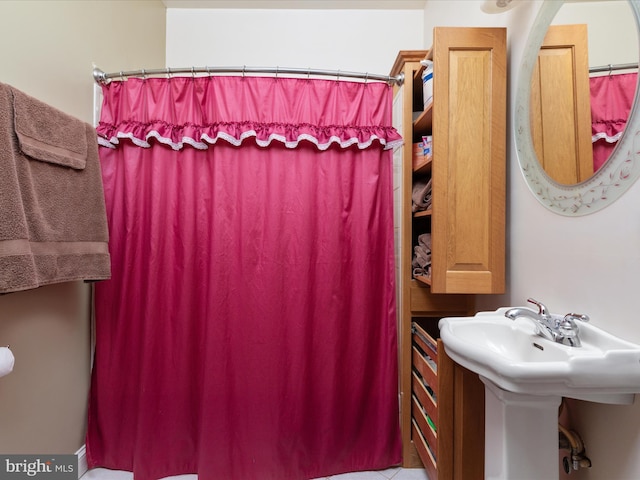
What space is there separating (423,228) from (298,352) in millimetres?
914

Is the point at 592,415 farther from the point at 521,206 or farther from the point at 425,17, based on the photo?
the point at 425,17

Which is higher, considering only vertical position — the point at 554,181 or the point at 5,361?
the point at 554,181

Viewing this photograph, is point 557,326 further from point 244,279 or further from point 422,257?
point 244,279

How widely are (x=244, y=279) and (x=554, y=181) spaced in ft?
4.19

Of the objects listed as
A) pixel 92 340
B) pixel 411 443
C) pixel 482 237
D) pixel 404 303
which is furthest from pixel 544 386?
pixel 92 340

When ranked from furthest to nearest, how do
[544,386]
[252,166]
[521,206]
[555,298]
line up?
[252,166] → [521,206] → [555,298] → [544,386]

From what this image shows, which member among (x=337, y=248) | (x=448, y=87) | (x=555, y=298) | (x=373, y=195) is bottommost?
(x=555, y=298)

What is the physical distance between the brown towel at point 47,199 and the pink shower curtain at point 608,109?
5.65 feet

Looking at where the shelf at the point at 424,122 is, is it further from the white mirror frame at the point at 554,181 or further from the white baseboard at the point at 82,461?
the white baseboard at the point at 82,461

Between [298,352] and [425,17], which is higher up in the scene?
[425,17]

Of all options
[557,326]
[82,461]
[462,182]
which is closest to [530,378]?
[557,326]

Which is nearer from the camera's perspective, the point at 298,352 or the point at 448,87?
the point at 448,87

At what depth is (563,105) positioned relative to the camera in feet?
2.93

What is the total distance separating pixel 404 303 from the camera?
4.80 feet
